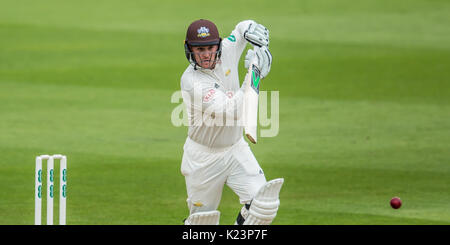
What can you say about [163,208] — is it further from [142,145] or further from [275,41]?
[275,41]

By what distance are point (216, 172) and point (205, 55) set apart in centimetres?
87

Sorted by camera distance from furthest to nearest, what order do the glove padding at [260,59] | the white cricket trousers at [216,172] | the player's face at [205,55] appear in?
the white cricket trousers at [216,172], the player's face at [205,55], the glove padding at [260,59]

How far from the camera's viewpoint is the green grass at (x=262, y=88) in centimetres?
889

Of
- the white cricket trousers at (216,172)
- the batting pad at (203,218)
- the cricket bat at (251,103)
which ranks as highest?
the cricket bat at (251,103)

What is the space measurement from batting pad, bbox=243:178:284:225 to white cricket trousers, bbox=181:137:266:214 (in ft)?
1.17

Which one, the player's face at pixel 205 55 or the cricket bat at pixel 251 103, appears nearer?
the cricket bat at pixel 251 103

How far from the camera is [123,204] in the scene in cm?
870

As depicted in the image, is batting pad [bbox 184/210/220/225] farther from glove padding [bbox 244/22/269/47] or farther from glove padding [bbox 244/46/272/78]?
glove padding [bbox 244/22/269/47]

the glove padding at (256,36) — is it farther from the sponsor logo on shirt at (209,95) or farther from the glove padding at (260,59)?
the sponsor logo on shirt at (209,95)

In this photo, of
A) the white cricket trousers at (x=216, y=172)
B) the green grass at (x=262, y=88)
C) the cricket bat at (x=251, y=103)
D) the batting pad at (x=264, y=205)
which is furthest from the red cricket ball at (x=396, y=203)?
the cricket bat at (x=251, y=103)

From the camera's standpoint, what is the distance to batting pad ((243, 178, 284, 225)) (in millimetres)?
6289

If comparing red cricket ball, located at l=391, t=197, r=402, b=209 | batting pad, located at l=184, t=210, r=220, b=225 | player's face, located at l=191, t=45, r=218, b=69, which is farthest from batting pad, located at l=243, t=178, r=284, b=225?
red cricket ball, located at l=391, t=197, r=402, b=209

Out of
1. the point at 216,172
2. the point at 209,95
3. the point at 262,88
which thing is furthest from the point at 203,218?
the point at 262,88

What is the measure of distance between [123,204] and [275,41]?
8090mm
